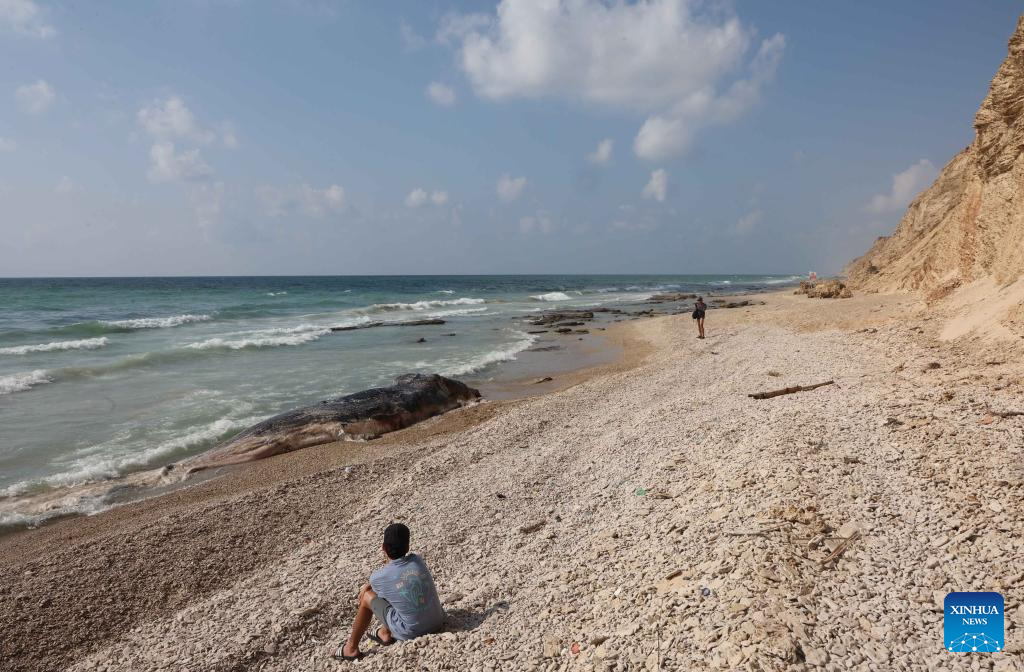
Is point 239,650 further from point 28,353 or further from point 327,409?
point 28,353

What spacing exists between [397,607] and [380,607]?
17 centimetres

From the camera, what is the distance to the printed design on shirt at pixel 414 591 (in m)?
4.32

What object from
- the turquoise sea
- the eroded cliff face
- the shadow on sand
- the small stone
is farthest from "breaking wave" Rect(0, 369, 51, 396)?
the eroded cliff face

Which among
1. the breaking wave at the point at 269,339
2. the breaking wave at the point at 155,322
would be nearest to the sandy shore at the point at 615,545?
the breaking wave at the point at 269,339

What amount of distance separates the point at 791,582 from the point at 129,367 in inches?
849

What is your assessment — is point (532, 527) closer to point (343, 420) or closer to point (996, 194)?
point (343, 420)

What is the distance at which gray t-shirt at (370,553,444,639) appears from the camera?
430 cm

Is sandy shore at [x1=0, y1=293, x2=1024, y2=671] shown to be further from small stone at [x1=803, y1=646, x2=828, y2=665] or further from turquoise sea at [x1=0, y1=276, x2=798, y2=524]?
turquoise sea at [x1=0, y1=276, x2=798, y2=524]

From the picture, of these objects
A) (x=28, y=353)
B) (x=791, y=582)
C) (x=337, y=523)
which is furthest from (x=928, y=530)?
(x=28, y=353)

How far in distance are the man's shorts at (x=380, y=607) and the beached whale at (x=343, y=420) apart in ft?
21.4

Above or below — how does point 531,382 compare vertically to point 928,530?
below

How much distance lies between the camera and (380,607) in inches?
173

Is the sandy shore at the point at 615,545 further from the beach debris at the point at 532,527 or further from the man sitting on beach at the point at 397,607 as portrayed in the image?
the man sitting on beach at the point at 397,607

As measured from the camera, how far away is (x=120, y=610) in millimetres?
5367
